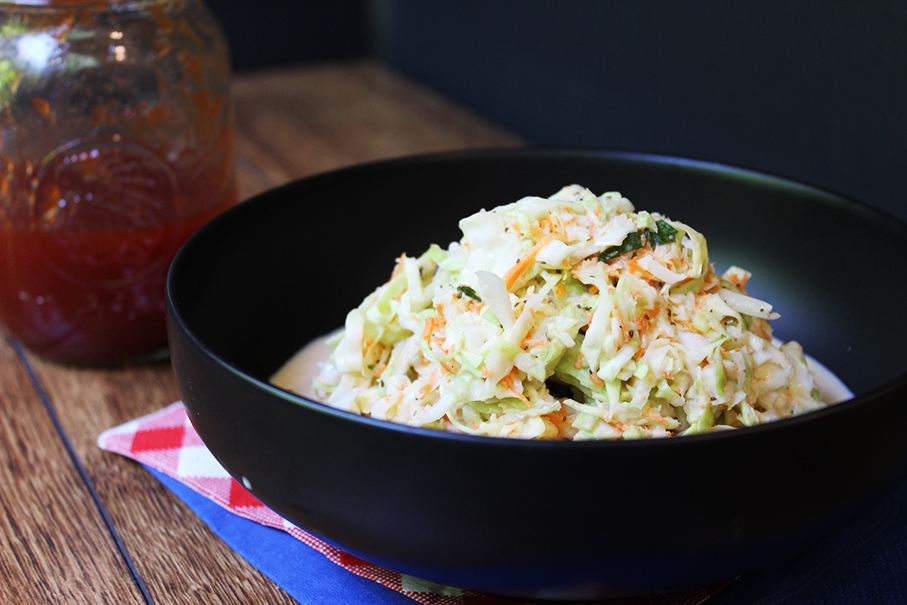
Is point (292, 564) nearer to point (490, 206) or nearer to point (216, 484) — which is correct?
point (216, 484)

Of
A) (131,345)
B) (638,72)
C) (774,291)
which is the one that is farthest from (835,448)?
(638,72)

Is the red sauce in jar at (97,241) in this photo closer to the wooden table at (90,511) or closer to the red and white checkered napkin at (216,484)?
the wooden table at (90,511)

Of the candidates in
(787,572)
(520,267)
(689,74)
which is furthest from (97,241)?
(689,74)

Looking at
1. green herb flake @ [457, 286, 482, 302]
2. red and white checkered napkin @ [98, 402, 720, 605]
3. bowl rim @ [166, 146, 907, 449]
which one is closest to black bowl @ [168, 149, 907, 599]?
bowl rim @ [166, 146, 907, 449]

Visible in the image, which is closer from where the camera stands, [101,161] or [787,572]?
[787,572]

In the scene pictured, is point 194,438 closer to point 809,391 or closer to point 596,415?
point 596,415
